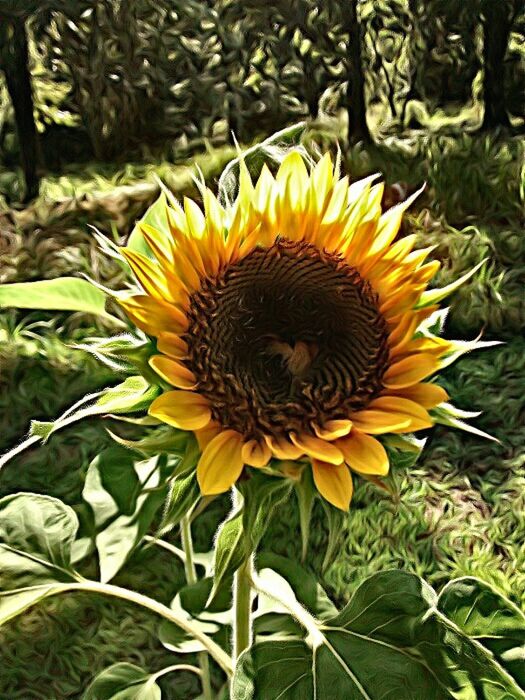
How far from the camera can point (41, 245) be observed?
5.11 feet

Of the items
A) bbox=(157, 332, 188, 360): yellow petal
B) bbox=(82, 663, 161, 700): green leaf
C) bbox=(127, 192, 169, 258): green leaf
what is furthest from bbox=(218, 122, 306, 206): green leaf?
bbox=(82, 663, 161, 700): green leaf

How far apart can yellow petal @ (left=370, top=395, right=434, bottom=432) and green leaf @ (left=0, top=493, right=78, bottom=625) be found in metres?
0.32

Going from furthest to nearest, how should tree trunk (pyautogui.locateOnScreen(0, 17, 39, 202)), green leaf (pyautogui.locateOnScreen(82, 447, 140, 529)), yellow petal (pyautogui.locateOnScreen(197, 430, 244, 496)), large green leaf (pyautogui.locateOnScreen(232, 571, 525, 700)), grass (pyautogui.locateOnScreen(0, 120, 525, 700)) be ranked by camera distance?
tree trunk (pyautogui.locateOnScreen(0, 17, 39, 202)), grass (pyautogui.locateOnScreen(0, 120, 525, 700)), green leaf (pyautogui.locateOnScreen(82, 447, 140, 529)), large green leaf (pyautogui.locateOnScreen(232, 571, 525, 700)), yellow petal (pyautogui.locateOnScreen(197, 430, 244, 496))

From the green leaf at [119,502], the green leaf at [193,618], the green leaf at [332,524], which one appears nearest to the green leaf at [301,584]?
the green leaf at [193,618]

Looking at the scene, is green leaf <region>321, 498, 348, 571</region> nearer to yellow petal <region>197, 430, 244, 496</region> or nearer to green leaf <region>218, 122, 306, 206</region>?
yellow petal <region>197, 430, 244, 496</region>

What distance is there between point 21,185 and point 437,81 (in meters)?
0.75

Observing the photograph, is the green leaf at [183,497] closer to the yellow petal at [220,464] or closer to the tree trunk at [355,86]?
the yellow petal at [220,464]

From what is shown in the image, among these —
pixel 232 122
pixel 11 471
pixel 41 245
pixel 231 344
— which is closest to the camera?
pixel 231 344

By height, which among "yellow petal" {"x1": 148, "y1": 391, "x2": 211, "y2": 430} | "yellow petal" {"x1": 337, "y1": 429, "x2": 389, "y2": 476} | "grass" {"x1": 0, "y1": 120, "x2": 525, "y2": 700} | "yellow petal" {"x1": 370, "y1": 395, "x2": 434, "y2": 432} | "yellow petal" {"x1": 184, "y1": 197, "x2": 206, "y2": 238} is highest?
"yellow petal" {"x1": 184, "y1": 197, "x2": 206, "y2": 238}

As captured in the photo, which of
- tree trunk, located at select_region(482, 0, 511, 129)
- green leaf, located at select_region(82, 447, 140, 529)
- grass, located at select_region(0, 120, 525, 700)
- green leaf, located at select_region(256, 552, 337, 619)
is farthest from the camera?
tree trunk, located at select_region(482, 0, 511, 129)

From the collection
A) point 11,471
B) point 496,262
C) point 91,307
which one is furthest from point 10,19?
point 91,307

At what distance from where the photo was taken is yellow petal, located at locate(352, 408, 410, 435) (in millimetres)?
582

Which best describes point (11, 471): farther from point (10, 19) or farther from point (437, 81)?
point (437, 81)

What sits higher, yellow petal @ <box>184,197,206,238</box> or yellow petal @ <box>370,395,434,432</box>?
yellow petal @ <box>184,197,206,238</box>
